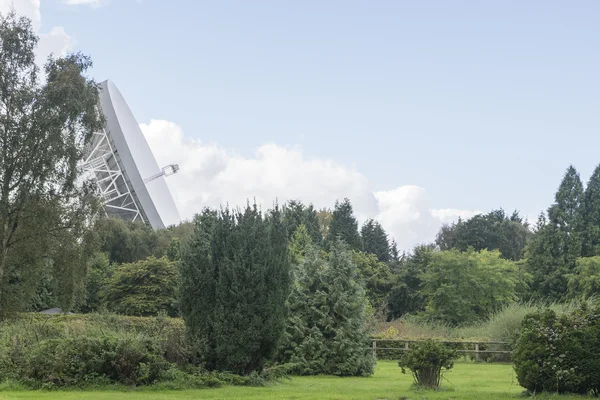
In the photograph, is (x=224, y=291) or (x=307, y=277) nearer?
(x=224, y=291)

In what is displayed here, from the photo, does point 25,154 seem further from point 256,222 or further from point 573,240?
point 573,240

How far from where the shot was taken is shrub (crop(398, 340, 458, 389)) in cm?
1475

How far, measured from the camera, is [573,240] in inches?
1929

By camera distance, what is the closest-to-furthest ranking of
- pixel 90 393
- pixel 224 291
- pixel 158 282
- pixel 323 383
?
pixel 90 393
pixel 224 291
pixel 323 383
pixel 158 282

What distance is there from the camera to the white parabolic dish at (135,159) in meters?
35.9

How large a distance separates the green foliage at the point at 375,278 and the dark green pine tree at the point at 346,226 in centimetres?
839

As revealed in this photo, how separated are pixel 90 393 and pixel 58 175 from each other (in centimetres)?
1287

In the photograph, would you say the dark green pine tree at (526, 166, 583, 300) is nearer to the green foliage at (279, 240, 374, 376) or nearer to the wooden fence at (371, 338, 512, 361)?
the wooden fence at (371, 338, 512, 361)

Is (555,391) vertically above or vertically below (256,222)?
below

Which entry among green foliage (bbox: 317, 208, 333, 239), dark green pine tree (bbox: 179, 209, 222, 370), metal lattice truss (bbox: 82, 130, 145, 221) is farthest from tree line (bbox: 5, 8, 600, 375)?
green foliage (bbox: 317, 208, 333, 239)

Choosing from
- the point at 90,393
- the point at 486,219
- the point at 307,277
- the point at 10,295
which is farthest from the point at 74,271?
the point at 486,219

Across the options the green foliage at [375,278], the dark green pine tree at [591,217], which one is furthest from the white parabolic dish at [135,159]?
the dark green pine tree at [591,217]

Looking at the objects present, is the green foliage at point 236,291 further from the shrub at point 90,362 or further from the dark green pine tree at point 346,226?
the dark green pine tree at point 346,226

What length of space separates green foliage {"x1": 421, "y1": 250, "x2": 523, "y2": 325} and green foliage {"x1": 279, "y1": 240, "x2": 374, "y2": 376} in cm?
2149
